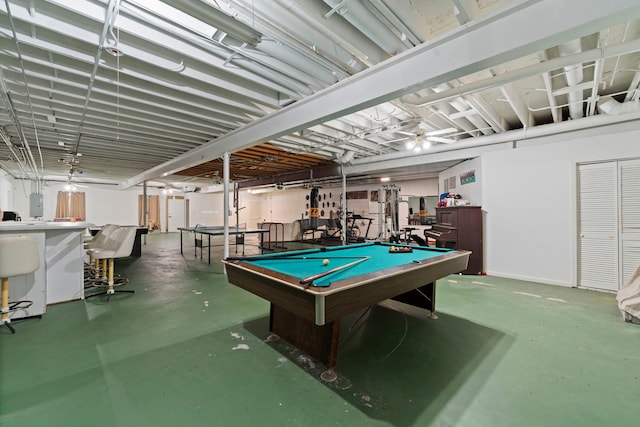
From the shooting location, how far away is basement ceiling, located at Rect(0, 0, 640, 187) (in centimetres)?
199

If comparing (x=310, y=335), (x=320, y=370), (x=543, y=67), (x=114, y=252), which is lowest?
(x=320, y=370)

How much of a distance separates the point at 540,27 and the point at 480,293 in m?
3.47

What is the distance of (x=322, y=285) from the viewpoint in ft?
5.14

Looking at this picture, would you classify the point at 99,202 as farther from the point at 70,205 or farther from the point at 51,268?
the point at 51,268

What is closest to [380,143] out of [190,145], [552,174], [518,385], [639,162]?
[552,174]

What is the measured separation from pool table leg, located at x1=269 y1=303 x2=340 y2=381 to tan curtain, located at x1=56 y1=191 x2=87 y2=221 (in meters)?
14.1

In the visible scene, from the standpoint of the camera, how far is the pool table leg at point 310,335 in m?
1.97

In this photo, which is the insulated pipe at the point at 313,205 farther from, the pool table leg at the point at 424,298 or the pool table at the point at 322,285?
the pool table at the point at 322,285

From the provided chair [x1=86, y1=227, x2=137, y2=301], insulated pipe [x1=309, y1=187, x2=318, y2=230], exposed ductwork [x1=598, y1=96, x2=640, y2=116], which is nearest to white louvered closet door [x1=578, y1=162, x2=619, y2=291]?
exposed ductwork [x1=598, y1=96, x2=640, y2=116]

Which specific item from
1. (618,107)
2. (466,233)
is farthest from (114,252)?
(618,107)

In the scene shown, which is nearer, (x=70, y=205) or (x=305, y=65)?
(x=305, y=65)

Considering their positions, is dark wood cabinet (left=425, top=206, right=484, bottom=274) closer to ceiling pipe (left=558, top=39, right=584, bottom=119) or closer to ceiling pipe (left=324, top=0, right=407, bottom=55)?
ceiling pipe (left=558, top=39, right=584, bottom=119)

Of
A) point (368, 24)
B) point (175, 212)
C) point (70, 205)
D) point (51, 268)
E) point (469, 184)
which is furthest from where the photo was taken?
point (175, 212)

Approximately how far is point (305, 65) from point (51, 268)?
4.34 meters
